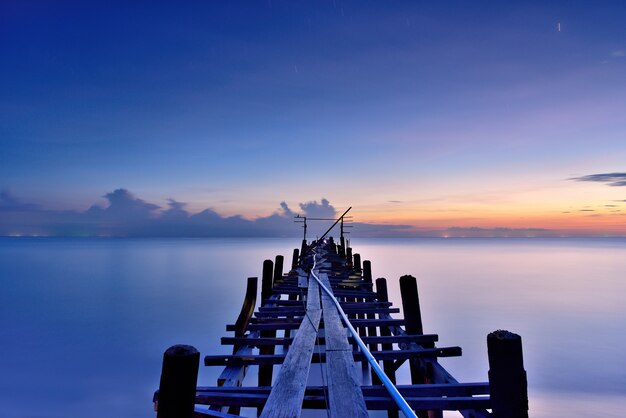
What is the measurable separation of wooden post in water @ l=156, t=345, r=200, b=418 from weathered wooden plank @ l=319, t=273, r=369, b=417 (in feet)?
4.53

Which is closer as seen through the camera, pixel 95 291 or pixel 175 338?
pixel 175 338

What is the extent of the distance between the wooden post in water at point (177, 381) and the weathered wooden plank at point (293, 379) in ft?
2.78

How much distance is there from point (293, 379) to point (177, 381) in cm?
172

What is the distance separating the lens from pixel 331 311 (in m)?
7.96

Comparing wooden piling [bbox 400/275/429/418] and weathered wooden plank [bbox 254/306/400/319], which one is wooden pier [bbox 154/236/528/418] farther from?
weathered wooden plank [bbox 254/306/400/319]

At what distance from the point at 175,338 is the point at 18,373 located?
23.9ft

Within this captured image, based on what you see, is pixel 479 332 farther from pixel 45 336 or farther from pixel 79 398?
pixel 45 336

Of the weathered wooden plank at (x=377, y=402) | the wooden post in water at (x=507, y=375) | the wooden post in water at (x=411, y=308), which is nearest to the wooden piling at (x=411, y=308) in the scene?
the wooden post in water at (x=411, y=308)

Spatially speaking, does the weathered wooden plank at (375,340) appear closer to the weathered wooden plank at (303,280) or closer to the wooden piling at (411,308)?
the wooden piling at (411,308)

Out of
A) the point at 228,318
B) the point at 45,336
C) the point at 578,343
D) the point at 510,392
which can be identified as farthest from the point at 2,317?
the point at 578,343

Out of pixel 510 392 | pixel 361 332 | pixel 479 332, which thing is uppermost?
pixel 510 392

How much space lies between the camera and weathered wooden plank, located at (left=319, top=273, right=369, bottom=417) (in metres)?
3.69

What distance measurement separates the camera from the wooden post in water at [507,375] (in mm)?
3240

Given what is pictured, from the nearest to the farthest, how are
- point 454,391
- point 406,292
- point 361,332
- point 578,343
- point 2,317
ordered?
point 454,391 < point 406,292 < point 361,332 < point 578,343 < point 2,317
